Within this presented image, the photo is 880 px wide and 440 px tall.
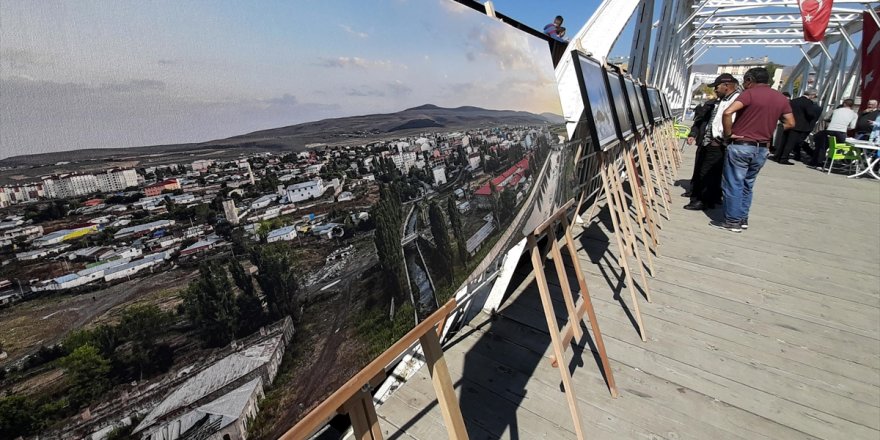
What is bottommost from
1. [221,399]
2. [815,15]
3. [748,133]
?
A: [748,133]

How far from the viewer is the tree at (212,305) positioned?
59cm

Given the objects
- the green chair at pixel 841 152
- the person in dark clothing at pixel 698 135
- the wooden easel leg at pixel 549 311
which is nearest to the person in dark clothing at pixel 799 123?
the green chair at pixel 841 152

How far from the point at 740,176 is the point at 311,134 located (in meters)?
4.93

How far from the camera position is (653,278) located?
322 centimetres

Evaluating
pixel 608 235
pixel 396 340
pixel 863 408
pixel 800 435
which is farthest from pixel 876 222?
pixel 396 340

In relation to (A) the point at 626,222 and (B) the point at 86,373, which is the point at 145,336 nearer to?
(B) the point at 86,373

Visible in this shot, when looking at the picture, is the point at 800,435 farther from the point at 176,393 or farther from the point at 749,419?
the point at 176,393

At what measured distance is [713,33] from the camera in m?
15.1

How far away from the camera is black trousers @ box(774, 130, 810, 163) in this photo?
27.7ft

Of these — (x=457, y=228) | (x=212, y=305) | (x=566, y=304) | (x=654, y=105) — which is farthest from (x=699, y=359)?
(x=654, y=105)

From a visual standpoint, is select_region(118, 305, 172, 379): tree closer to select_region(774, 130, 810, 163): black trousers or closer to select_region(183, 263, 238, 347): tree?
select_region(183, 263, 238, 347): tree

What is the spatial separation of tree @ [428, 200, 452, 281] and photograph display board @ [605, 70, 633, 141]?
2.16 m

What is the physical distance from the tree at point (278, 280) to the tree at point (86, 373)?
24cm

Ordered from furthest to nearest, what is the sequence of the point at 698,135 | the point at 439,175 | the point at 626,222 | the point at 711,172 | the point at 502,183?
the point at 698,135, the point at 711,172, the point at 626,222, the point at 502,183, the point at 439,175
